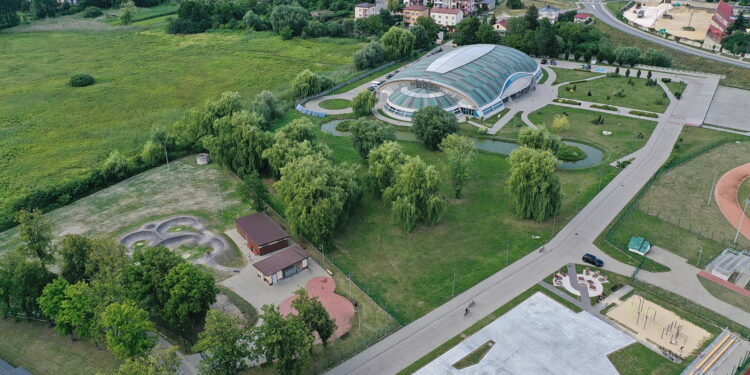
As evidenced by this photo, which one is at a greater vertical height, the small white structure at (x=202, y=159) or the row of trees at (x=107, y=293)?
the row of trees at (x=107, y=293)

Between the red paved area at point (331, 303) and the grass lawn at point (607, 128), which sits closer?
the red paved area at point (331, 303)

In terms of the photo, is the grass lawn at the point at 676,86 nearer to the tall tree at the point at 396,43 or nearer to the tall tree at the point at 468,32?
the tall tree at the point at 468,32

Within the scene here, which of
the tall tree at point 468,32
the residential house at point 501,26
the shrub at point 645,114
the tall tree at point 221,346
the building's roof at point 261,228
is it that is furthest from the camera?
the residential house at point 501,26

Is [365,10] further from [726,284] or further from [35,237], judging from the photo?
[726,284]

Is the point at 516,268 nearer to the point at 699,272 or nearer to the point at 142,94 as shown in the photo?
the point at 699,272

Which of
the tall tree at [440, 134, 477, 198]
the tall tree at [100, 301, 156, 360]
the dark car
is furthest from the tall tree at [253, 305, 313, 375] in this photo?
the tall tree at [440, 134, 477, 198]

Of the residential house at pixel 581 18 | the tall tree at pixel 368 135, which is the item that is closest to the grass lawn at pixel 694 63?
the residential house at pixel 581 18

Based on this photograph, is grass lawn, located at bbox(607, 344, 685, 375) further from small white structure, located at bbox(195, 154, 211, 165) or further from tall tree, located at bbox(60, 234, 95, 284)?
small white structure, located at bbox(195, 154, 211, 165)

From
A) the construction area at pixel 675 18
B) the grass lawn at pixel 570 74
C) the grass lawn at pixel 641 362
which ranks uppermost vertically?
the construction area at pixel 675 18
